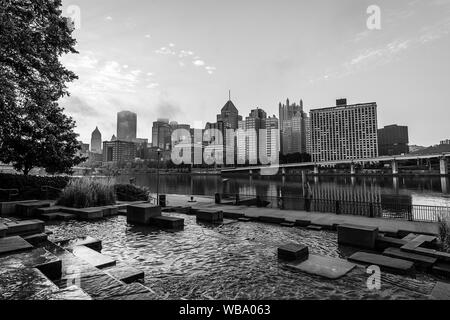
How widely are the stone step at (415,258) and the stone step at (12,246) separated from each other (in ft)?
33.0

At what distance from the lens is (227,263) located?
6.60 m

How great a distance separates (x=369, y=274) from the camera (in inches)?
226

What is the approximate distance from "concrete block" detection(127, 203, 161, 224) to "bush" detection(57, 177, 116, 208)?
4.27 meters

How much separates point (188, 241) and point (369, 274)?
18.3ft

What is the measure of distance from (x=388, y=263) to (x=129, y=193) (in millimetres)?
19984

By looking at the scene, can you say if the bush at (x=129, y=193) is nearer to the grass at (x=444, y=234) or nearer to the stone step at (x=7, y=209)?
the stone step at (x=7, y=209)

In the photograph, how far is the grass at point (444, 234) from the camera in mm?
8031

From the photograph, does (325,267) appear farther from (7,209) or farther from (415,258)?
(7,209)

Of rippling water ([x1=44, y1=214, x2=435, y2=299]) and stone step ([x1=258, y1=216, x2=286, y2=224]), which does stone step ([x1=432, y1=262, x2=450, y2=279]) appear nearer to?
rippling water ([x1=44, y1=214, x2=435, y2=299])

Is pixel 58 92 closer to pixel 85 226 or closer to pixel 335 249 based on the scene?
pixel 85 226

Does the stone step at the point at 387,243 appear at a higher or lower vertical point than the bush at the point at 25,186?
lower

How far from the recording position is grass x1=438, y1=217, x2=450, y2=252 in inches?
316

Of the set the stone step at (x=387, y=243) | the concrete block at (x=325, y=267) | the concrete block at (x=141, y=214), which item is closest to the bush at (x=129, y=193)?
the concrete block at (x=141, y=214)
